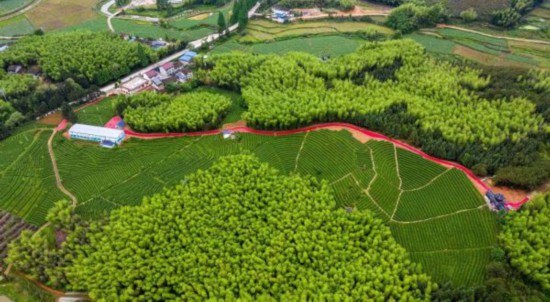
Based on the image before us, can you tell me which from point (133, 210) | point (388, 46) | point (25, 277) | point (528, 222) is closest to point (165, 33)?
point (388, 46)

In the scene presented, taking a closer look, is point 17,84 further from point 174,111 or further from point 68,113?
point 174,111

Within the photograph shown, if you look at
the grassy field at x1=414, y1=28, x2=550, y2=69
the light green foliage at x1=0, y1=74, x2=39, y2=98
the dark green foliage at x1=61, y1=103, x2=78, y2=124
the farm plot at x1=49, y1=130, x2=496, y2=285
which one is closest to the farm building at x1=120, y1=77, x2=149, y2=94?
the dark green foliage at x1=61, y1=103, x2=78, y2=124

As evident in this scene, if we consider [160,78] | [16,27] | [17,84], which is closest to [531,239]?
[160,78]

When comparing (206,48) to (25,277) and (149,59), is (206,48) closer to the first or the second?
(149,59)

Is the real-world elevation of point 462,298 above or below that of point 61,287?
above

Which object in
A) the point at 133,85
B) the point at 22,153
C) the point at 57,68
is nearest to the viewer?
the point at 22,153

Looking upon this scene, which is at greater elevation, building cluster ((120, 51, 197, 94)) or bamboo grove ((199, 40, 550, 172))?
bamboo grove ((199, 40, 550, 172))

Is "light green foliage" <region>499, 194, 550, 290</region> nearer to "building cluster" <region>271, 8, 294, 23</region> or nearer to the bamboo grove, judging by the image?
the bamboo grove
